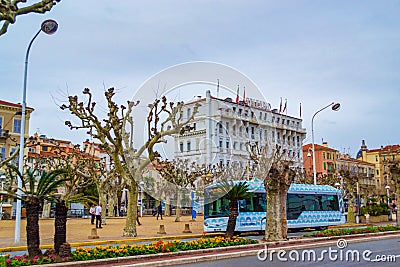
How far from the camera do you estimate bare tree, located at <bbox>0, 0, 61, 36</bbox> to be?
1242cm

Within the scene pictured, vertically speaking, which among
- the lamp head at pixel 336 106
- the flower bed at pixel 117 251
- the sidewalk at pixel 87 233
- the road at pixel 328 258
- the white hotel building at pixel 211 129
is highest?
the lamp head at pixel 336 106

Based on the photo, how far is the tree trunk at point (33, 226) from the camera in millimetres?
13344

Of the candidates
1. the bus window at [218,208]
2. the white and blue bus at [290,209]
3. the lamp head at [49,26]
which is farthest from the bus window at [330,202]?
the lamp head at [49,26]

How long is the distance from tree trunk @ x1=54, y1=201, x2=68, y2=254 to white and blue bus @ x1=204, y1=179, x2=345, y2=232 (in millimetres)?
12962

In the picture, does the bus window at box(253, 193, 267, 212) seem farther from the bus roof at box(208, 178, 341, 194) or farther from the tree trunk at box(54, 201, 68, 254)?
the tree trunk at box(54, 201, 68, 254)

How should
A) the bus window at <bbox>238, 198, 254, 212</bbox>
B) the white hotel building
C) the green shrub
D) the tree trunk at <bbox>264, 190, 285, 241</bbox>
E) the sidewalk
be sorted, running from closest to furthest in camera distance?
the tree trunk at <bbox>264, 190, 285, 241</bbox> < the sidewalk < the white hotel building < the bus window at <bbox>238, 198, 254, 212</bbox> < the green shrub

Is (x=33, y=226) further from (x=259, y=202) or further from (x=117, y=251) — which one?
(x=259, y=202)

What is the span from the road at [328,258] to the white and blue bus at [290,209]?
8.51m

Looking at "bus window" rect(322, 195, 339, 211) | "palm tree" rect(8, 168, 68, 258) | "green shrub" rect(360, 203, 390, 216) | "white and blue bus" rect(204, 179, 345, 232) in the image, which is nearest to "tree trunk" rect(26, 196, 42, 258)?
"palm tree" rect(8, 168, 68, 258)

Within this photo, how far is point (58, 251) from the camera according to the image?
13.5 m

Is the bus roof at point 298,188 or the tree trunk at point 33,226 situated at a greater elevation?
the bus roof at point 298,188

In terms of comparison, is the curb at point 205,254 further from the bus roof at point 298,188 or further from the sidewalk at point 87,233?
the sidewalk at point 87,233

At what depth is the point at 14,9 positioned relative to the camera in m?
12.6

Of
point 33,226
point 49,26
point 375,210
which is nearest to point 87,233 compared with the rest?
point 49,26
